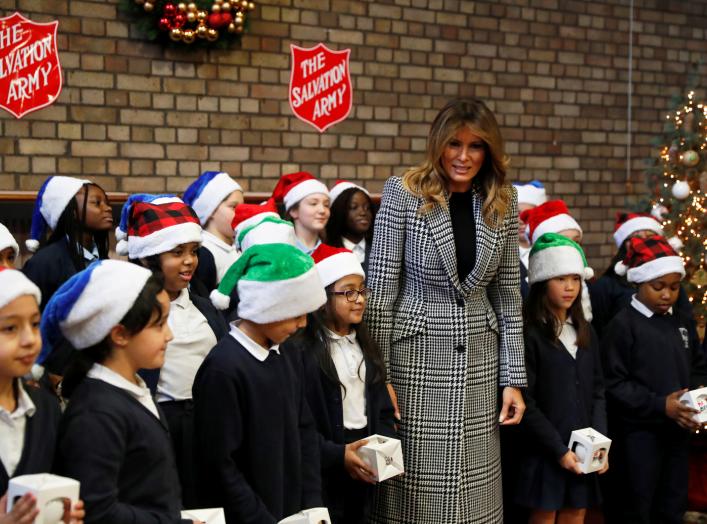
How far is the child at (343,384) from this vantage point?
8.54 ft

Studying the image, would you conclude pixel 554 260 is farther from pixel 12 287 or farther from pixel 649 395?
pixel 12 287

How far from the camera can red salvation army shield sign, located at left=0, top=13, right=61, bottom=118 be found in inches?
195

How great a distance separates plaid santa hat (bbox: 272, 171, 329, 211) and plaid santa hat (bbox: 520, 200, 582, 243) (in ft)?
3.68

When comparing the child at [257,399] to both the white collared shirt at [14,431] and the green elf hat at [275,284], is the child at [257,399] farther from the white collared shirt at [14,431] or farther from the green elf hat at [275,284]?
the white collared shirt at [14,431]

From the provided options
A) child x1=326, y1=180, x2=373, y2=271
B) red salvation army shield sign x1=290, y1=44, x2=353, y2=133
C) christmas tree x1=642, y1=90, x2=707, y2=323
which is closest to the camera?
child x1=326, y1=180, x2=373, y2=271

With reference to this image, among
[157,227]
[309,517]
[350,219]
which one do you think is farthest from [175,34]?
[309,517]

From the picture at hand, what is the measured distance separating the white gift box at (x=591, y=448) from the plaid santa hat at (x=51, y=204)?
2.28m

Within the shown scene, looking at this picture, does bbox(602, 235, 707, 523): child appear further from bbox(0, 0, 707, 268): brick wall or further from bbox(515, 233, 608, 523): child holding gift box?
bbox(0, 0, 707, 268): brick wall

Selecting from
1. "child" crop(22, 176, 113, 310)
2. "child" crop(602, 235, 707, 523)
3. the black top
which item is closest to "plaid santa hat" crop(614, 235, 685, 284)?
"child" crop(602, 235, 707, 523)

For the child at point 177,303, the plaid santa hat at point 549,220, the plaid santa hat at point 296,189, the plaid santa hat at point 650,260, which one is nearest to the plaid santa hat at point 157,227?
the child at point 177,303

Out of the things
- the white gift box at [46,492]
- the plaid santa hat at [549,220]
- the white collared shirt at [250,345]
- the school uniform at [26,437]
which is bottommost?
the white gift box at [46,492]

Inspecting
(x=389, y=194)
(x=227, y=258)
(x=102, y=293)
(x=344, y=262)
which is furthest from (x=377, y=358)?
(x=227, y=258)

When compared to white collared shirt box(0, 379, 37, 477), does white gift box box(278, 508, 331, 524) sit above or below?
below

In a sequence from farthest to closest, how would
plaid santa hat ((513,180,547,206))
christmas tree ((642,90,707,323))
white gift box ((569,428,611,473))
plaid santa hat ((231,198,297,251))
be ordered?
plaid santa hat ((513,180,547,206))
christmas tree ((642,90,707,323))
plaid santa hat ((231,198,297,251))
white gift box ((569,428,611,473))
